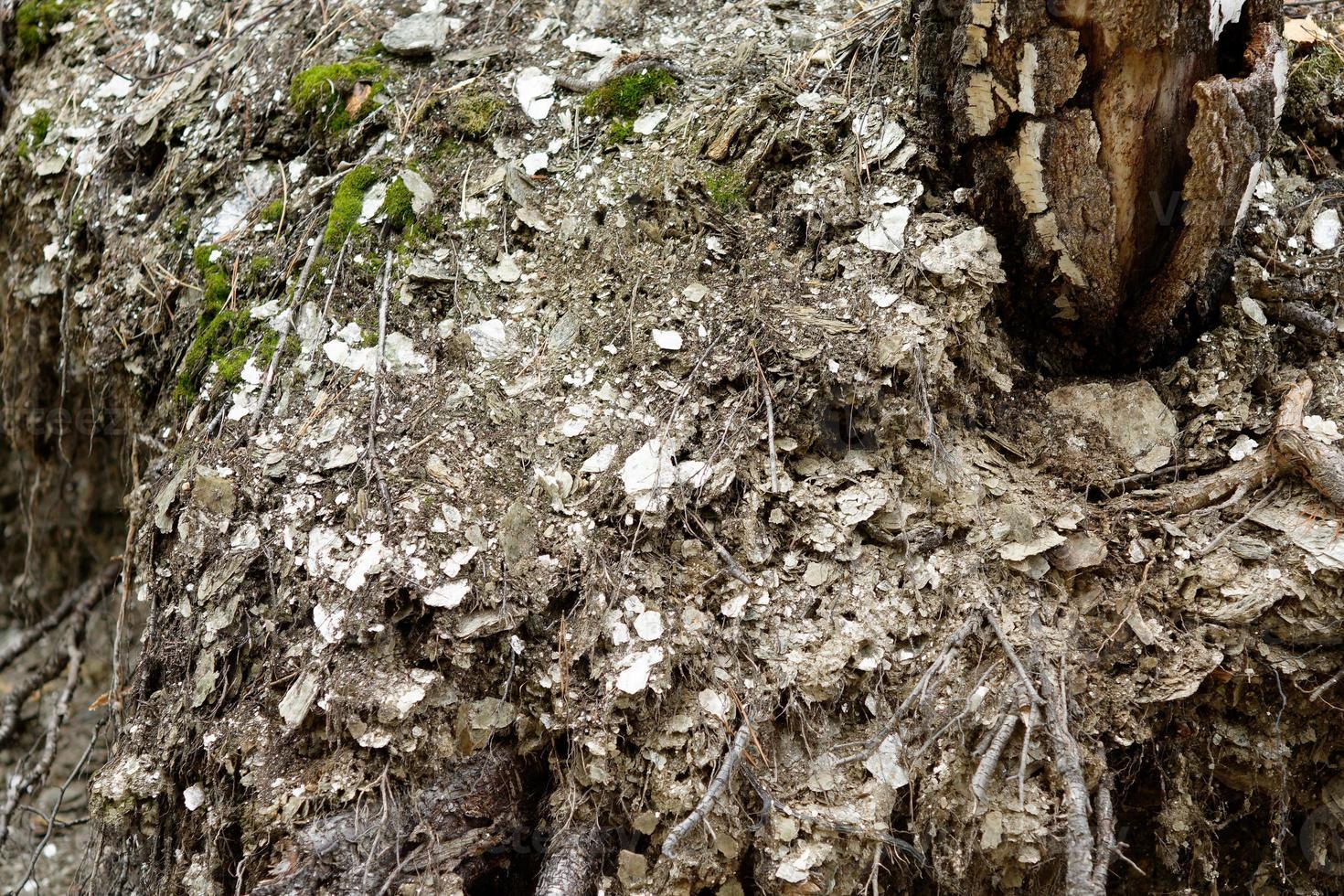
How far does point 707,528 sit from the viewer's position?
6.12ft

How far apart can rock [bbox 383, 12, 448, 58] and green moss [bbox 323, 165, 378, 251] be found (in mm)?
427

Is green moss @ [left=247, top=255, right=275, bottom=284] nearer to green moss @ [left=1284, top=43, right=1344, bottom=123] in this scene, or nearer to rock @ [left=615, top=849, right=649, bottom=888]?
rock @ [left=615, top=849, right=649, bottom=888]

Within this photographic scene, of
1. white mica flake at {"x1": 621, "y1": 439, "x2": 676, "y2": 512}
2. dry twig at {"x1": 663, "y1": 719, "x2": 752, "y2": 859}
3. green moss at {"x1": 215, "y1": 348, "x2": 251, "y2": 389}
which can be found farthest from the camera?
green moss at {"x1": 215, "y1": 348, "x2": 251, "y2": 389}

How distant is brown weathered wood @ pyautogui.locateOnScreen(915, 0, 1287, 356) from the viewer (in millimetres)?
1672

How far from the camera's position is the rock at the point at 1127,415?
198 centimetres

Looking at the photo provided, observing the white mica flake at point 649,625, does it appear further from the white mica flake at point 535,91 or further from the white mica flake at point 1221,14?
the white mica flake at point 1221,14

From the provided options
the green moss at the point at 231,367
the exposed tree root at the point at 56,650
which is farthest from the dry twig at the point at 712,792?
the exposed tree root at the point at 56,650

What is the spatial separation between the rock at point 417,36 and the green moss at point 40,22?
1220mm

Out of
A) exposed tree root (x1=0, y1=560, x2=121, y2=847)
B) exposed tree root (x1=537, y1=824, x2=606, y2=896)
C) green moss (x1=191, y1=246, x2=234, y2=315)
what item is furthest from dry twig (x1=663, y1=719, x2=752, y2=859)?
exposed tree root (x1=0, y1=560, x2=121, y2=847)

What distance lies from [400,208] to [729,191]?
30.4 inches

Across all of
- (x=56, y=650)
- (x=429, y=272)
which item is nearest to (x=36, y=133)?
(x=429, y=272)

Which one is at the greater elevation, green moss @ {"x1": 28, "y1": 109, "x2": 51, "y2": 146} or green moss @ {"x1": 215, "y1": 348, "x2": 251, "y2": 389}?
green moss @ {"x1": 28, "y1": 109, "x2": 51, "y2": 146}

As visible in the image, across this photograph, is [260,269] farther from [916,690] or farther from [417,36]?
[916,690]

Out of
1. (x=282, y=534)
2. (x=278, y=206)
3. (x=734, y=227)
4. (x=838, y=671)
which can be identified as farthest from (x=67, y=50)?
(x=838, y=671)
